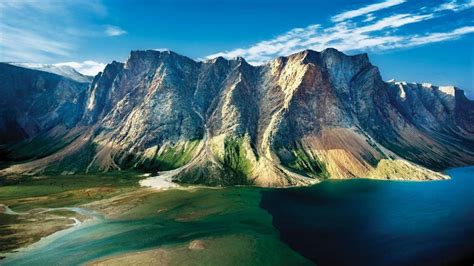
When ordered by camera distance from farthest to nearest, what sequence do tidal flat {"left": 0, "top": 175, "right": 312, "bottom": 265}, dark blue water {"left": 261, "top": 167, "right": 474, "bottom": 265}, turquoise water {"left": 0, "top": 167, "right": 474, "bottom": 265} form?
tidal flat {"left": 0, "top": 175, "right": 312, "bottom": 265}, turquoise water {"left": 0, "top": 167, "right": 474, "bottom": 265}, dark blue water {"left": 261, "top": 167, "right": 474, "bottom": 265}

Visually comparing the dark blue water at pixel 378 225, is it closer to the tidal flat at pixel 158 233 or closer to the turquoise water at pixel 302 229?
the turquoise water at pixel 302 229

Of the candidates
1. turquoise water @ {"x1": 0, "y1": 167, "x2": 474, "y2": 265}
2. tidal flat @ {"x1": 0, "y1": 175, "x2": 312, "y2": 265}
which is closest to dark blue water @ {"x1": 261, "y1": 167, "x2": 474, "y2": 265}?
turquoise water @ {"x1": 0, "y1": 167, "x2": 474, "y2": 265}

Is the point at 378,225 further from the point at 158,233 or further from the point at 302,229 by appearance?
the point at 158,233

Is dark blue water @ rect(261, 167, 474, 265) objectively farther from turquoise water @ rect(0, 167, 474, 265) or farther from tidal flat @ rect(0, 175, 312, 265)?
tidal flat @ rect(0, 175, 312, 265)

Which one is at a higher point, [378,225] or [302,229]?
[378,225]

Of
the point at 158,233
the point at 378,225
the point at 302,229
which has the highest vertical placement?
the point at 378,225

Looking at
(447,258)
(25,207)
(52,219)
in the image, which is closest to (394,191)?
(447,258)

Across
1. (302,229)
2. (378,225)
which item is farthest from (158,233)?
(378,225)
